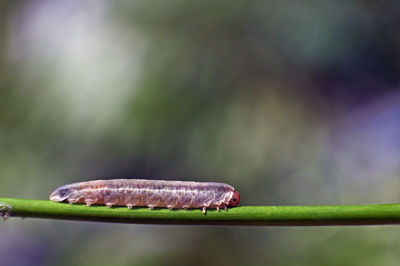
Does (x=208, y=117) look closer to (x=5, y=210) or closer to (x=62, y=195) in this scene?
(x=62, y=195)

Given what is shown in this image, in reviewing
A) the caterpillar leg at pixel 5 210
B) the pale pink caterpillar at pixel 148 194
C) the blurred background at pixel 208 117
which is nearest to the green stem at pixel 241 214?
the caterpillar leg at pixel 5 210

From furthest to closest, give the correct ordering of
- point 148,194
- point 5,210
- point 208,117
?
1. point 208,117
2. point 148,194
3. point 5,210

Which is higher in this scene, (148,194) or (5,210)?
(5,210)

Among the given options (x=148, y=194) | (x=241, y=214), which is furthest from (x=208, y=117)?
(x=241, y=214)

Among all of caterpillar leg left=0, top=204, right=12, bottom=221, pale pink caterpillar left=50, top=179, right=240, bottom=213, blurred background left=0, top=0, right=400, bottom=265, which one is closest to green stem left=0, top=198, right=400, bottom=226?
caterpillar leg left=0, top=204, right=12, bottom=221

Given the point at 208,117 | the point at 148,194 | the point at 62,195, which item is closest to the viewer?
the point at 62,195

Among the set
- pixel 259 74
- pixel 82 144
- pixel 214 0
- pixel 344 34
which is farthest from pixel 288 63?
pixel 82 144

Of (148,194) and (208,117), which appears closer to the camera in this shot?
(148,194)
